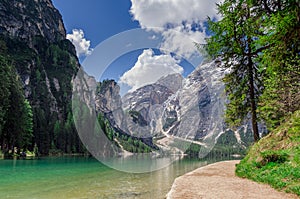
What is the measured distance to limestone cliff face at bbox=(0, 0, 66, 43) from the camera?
5217 inches

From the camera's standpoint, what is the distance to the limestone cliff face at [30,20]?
132m

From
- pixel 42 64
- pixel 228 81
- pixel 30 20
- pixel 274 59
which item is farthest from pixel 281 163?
pixel 30 20

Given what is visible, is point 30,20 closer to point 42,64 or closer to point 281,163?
point 42,64

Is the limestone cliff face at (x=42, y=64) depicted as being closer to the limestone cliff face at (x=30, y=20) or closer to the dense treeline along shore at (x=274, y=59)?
the limestone cliff face at (x=30, y=20)

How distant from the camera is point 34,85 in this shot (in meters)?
118

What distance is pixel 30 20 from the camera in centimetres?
14688

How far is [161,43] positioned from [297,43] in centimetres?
1441

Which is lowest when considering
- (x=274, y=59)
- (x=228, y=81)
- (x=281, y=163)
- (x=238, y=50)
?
(x=281, y=163)

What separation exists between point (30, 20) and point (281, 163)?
16251 cm

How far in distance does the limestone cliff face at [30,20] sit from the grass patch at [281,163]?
146 meters

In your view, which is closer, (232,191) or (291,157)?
(232,191)

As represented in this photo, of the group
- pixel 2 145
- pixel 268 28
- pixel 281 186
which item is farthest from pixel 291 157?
pixel 2 145

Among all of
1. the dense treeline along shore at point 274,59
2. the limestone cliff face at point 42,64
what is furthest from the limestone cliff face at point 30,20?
the dense treeline along shore at point 274,59

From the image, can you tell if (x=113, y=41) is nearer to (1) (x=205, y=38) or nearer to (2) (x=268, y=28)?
(1) (x=205, y=38)
